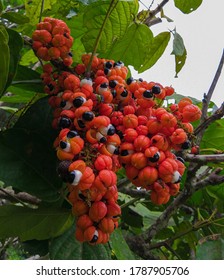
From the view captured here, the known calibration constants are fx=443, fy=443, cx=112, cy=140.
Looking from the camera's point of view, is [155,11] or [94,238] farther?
[155,11]

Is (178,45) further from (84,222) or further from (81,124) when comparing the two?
(84,222)

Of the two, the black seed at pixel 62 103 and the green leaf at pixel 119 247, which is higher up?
the black seed at pixel 62 103

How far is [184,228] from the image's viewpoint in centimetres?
179

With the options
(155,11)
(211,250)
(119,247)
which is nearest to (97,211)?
(119,247)

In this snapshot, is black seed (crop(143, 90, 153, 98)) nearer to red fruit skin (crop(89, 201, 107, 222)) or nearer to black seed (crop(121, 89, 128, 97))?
black seed (crop(121, 89, 128, 97))

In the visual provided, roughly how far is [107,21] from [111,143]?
596mm

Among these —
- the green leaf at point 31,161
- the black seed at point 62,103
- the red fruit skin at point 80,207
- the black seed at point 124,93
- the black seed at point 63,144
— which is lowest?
the green leaf at point 31,161

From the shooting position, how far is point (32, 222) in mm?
1196

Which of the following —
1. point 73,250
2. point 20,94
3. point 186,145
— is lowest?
point 73,250

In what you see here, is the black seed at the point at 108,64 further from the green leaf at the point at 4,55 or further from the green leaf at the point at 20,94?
the green leaf at the point at 20,94

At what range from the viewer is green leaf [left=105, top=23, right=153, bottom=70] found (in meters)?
1.48

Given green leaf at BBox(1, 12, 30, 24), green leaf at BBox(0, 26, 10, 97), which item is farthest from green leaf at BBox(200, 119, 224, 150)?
green leaf at BBox(0, 26, 10, 97)

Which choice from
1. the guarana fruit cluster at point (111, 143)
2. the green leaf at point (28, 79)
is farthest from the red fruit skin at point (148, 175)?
the green leaf at point (28, 79)

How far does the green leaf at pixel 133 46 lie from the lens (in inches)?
58.1
